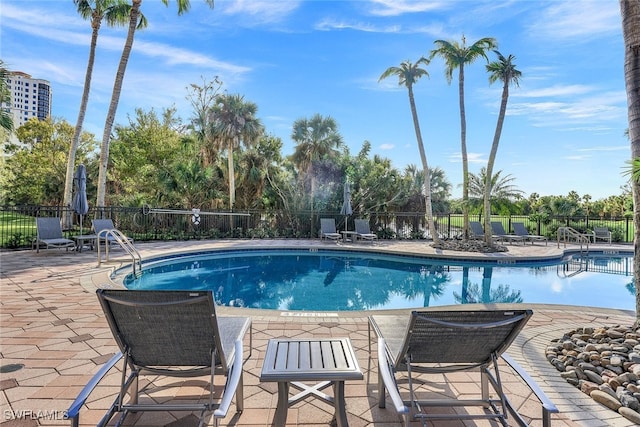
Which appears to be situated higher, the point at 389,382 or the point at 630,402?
the point at 389,382

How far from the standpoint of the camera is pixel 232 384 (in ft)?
5.31

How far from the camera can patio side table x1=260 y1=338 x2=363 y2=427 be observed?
5.27 ft

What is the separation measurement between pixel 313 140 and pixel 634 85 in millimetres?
13124

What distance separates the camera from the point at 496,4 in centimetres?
839

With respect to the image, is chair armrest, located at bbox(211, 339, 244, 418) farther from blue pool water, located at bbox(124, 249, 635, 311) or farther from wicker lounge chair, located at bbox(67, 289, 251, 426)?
blue pool water, located at bbox(124, 249, 635, 311)

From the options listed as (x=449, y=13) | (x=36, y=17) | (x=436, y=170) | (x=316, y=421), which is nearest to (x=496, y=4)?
(x=449, y=13)

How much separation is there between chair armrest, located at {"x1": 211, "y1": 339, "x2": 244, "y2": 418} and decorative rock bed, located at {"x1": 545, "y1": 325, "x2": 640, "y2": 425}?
239cm

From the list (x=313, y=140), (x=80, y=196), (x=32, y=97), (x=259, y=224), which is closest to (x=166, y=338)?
(x=80, y=196)

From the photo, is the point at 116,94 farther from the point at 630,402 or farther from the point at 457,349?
the point at 630,402

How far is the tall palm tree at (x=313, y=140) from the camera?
15.8m

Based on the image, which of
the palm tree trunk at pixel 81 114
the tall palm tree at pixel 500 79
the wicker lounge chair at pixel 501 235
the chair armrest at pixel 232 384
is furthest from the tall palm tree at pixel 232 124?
the chair armrest at pixel 232 384

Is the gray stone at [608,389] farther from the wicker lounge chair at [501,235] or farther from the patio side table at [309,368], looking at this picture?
the wicker lounge chair at [501,235]

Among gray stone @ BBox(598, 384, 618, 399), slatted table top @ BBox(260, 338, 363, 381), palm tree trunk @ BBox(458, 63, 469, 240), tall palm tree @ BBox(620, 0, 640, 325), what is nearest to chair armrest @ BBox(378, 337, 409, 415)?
slatted table top @ BBox(260, 338, 363, 381)

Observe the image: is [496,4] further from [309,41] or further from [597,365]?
[597,365]
